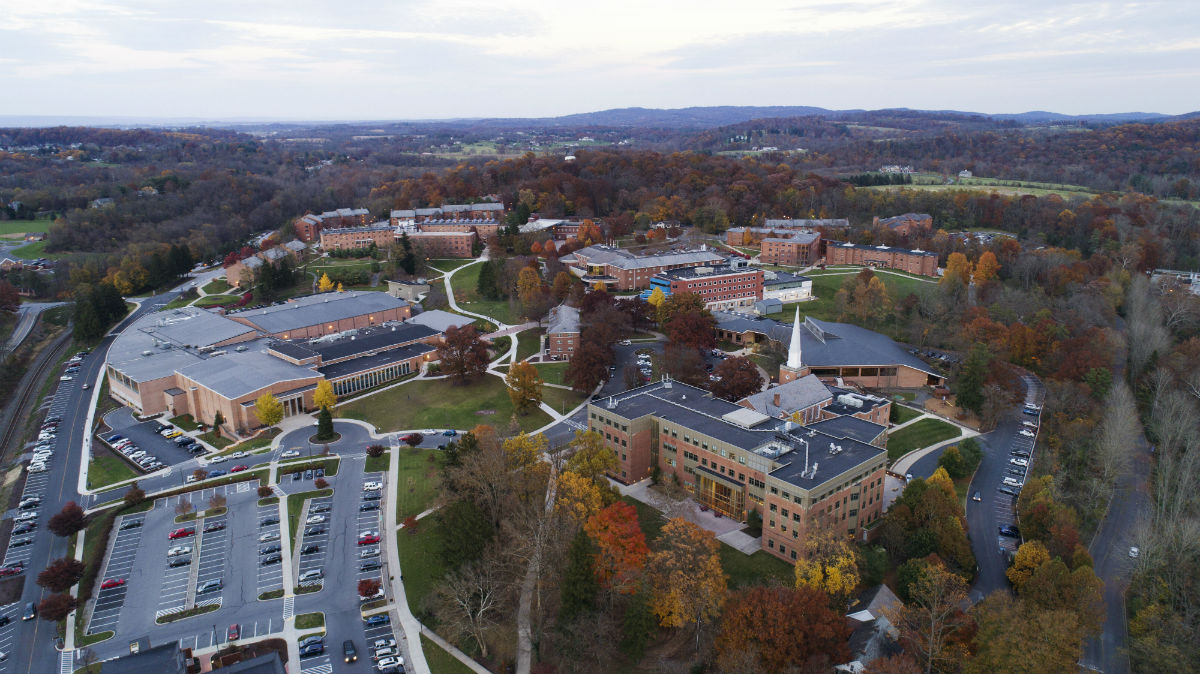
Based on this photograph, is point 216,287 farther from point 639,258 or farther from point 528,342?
point 639,258

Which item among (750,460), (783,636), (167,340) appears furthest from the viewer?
(167,340)

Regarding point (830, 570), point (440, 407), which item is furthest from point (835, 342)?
point (830, 570)

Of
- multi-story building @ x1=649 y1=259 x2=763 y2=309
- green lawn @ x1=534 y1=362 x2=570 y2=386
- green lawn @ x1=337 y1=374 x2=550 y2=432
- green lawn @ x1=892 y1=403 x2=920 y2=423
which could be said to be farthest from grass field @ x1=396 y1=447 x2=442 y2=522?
multi-story building @ x1=649 y1=259 x2=763 y2=309

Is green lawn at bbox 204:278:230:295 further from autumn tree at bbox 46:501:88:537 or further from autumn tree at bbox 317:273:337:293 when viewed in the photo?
autumn tree at bbox 46:501:88:537

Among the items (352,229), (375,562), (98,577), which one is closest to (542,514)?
(375,562)

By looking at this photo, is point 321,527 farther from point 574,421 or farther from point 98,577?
point 574,421

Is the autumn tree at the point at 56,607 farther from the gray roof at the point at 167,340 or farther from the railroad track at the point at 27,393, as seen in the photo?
the gray roof at the point at 167,340
